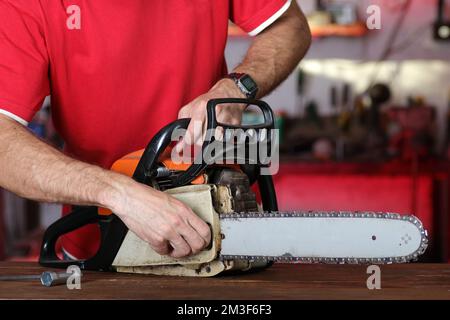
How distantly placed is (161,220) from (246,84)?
1.55ft

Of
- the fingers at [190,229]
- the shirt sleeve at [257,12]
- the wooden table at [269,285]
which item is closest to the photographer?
the wooden table at [269,285]

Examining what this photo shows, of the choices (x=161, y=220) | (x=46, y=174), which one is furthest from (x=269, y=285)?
(x=46, y=174)

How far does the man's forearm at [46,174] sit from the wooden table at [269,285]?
0.17 m

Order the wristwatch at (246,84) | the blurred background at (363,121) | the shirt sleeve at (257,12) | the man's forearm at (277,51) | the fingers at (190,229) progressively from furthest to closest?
the blurred background at (363,121) < the shirt sleeve at (257,12) < the man's forearm at (277,51) < the wristwatch at (246,84) < the fingers at (190,229)

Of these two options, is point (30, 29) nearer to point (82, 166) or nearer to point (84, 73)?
point (84, 73)

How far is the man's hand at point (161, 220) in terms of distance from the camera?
156cm

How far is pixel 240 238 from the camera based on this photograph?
1593 mm

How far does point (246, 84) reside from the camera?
191 cm

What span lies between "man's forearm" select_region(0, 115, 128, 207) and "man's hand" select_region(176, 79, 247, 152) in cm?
16

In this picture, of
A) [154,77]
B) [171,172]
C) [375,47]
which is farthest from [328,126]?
[171,172]

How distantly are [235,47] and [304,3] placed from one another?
559 millimetres

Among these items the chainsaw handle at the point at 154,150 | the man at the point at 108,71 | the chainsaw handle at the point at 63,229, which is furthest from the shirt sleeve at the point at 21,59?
the chainsaw handle at the point at 154,150

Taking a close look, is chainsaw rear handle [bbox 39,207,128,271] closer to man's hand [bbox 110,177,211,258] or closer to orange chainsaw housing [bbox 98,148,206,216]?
orange chainsaw housing [bbox 98,148,206,216]

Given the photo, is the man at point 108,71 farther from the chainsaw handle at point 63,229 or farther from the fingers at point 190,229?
the fingers at point 190,229
